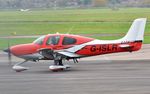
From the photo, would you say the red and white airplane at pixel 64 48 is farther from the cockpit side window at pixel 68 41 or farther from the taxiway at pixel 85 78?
the taxiway at pixel 85 78

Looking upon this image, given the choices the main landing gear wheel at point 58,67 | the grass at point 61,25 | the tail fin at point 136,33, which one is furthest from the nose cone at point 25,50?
the grass at point 61,25

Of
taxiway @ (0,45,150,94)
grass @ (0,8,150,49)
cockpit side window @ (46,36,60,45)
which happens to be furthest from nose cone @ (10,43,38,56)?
grass @ (0,8,150,49)

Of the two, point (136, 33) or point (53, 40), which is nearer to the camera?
point (53, 40)

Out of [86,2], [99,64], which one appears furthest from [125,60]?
[86,2]

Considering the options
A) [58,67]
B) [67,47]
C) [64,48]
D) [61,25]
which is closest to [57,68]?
[58,67]

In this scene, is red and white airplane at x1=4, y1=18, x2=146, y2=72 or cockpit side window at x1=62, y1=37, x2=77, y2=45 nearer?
red and white airplane at x1=4, y1=18, x2=146, y2=72

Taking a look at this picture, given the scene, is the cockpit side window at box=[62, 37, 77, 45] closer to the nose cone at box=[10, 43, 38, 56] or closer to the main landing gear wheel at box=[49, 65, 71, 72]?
the main landing gear wheel at box=[49, 65, 71, 72]

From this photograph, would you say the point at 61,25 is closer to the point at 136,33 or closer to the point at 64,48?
the point at 136,33

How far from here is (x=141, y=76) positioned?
77.2 ft

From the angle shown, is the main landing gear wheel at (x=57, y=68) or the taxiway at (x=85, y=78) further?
the main landing gear wheel at (x=57, y=68)

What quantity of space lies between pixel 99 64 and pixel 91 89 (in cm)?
989

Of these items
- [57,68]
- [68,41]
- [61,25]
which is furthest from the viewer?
[61,25]

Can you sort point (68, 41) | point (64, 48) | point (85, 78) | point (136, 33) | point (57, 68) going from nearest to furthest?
point (85, 78) → point (57, 68) → point (64, 48) → point (68, 41) → point (136, 33)

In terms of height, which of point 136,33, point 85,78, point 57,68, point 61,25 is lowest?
point 61,25
